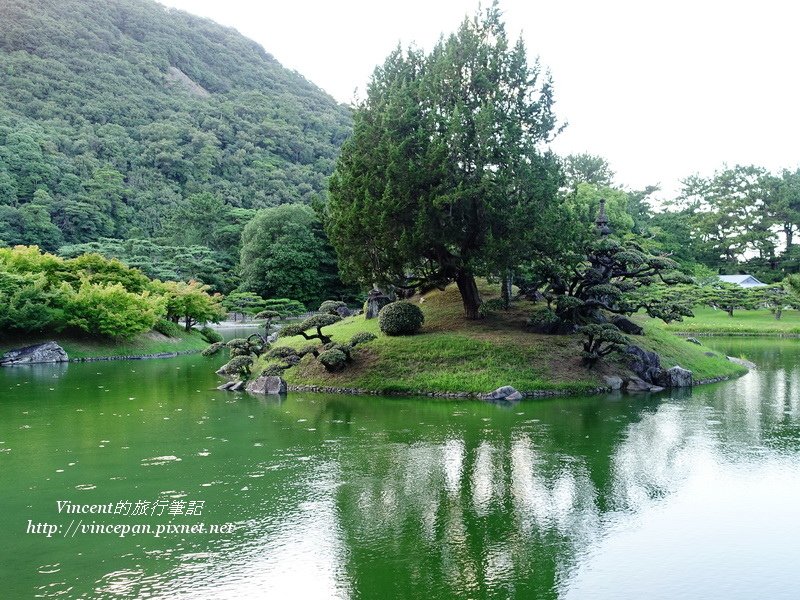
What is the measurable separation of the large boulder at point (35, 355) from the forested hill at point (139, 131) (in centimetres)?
3422

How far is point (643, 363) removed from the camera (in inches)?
818

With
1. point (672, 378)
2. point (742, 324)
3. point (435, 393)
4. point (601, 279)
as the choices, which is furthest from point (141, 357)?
point (742, 324)

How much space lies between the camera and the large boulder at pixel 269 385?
2036 cm

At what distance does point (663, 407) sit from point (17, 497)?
1397 cm

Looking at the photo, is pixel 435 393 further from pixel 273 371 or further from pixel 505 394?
pixel 273 371

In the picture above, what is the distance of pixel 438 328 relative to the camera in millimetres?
22438

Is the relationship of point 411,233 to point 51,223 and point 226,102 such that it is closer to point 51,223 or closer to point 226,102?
point 51,223

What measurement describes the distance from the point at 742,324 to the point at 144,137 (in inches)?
2883

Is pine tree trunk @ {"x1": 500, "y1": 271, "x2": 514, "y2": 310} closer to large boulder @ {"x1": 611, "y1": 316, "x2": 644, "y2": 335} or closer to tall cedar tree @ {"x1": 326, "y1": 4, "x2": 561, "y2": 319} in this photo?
tall cedar tree @ {"x1": 326, "y1": 4, "x2": 561, "y2": 319}

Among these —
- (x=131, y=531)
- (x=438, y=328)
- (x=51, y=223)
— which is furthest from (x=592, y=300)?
(x=51, y=223)

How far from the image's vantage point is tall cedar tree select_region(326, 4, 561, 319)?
2062cm

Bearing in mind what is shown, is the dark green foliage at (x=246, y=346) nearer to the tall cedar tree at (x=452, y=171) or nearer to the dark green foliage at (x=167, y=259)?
the tall cedar tree at (x=452, y=171)

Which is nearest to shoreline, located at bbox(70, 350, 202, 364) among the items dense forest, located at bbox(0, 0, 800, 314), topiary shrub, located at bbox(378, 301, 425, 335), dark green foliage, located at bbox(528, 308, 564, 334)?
dense forest, located at bbox(0, 0, 800, 314)

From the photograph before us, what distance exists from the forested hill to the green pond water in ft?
177
